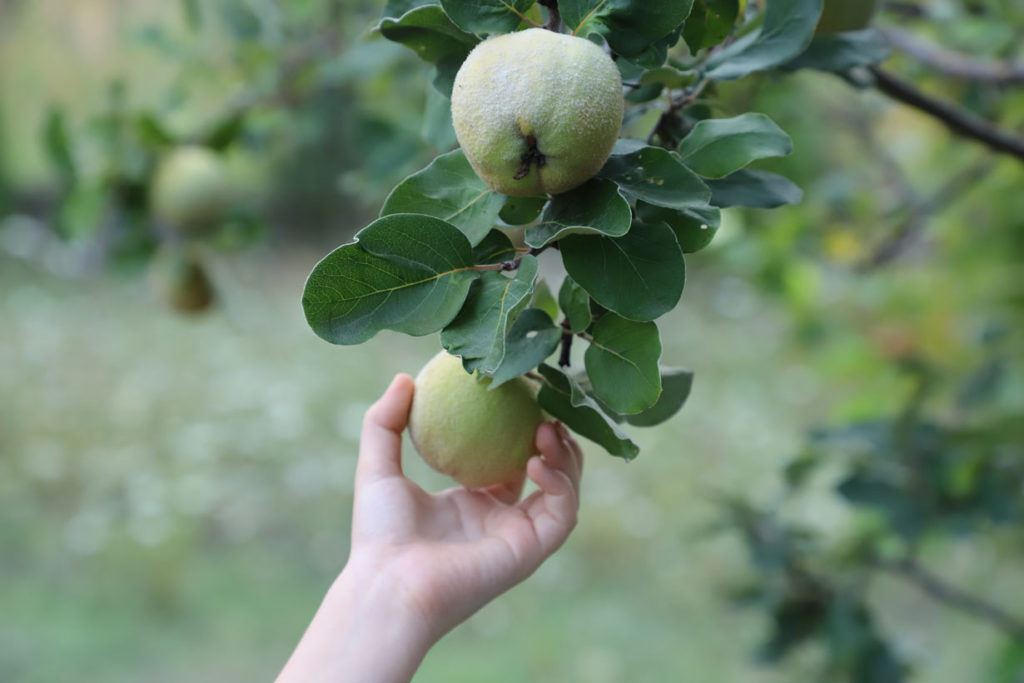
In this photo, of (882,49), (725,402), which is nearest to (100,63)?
(725,402)

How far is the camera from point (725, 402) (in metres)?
3.89

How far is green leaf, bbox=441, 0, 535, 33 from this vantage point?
0.49 meters

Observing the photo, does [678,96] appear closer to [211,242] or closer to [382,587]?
[382,587]

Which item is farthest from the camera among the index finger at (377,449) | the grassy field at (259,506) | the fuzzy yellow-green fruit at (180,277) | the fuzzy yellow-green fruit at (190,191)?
the grassy field at (259,506)

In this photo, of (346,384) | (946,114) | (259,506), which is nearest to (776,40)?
(946,114)

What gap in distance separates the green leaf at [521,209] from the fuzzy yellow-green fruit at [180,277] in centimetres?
93

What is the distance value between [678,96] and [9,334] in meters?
4.07

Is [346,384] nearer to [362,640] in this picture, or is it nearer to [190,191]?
[190,191]

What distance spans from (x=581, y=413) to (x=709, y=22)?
0.93 feet

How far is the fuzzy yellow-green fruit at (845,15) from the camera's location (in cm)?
73

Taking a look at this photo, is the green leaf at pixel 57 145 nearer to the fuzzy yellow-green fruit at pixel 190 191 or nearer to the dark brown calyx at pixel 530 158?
the fuzzy yellow-green fruit at pixel 190 191

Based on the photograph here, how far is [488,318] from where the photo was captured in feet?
1.61

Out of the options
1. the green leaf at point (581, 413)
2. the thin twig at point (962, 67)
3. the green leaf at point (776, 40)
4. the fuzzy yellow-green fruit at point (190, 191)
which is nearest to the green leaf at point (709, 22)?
the green leaf at point (776, 40)

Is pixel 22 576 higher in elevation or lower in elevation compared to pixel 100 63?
lower
